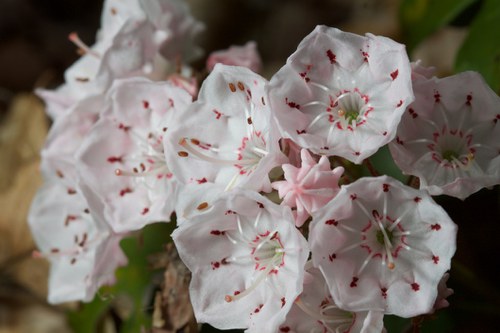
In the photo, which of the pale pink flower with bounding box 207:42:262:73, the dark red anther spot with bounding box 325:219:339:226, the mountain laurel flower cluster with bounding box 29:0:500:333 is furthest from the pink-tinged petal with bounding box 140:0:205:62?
the dark red anther spot with bounding box 325:219:339:226

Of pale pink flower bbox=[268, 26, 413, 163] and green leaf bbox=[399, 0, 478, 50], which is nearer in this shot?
pale pink flower bbox=[268, 26, 413, 163]

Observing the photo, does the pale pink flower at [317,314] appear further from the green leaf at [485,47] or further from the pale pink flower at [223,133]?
the green leaf at [485,47]

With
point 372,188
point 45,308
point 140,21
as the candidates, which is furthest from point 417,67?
point 45,308

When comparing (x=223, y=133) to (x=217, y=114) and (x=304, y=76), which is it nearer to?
(x=217, y=114)

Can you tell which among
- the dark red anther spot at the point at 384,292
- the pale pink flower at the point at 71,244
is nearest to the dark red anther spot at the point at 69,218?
the pale pink flower at the point at 71,244

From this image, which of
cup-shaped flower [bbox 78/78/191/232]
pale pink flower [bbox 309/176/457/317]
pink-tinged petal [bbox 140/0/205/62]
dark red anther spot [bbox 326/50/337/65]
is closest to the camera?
pale pink flower [bbox 309/176/457/317]

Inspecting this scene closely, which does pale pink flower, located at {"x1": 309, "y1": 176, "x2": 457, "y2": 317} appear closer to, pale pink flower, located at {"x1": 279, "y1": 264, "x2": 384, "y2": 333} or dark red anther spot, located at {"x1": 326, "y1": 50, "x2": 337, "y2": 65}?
pale pink flower, located at {"x1": 279, "y1": 264, "x2": 384, "y2": 333}
